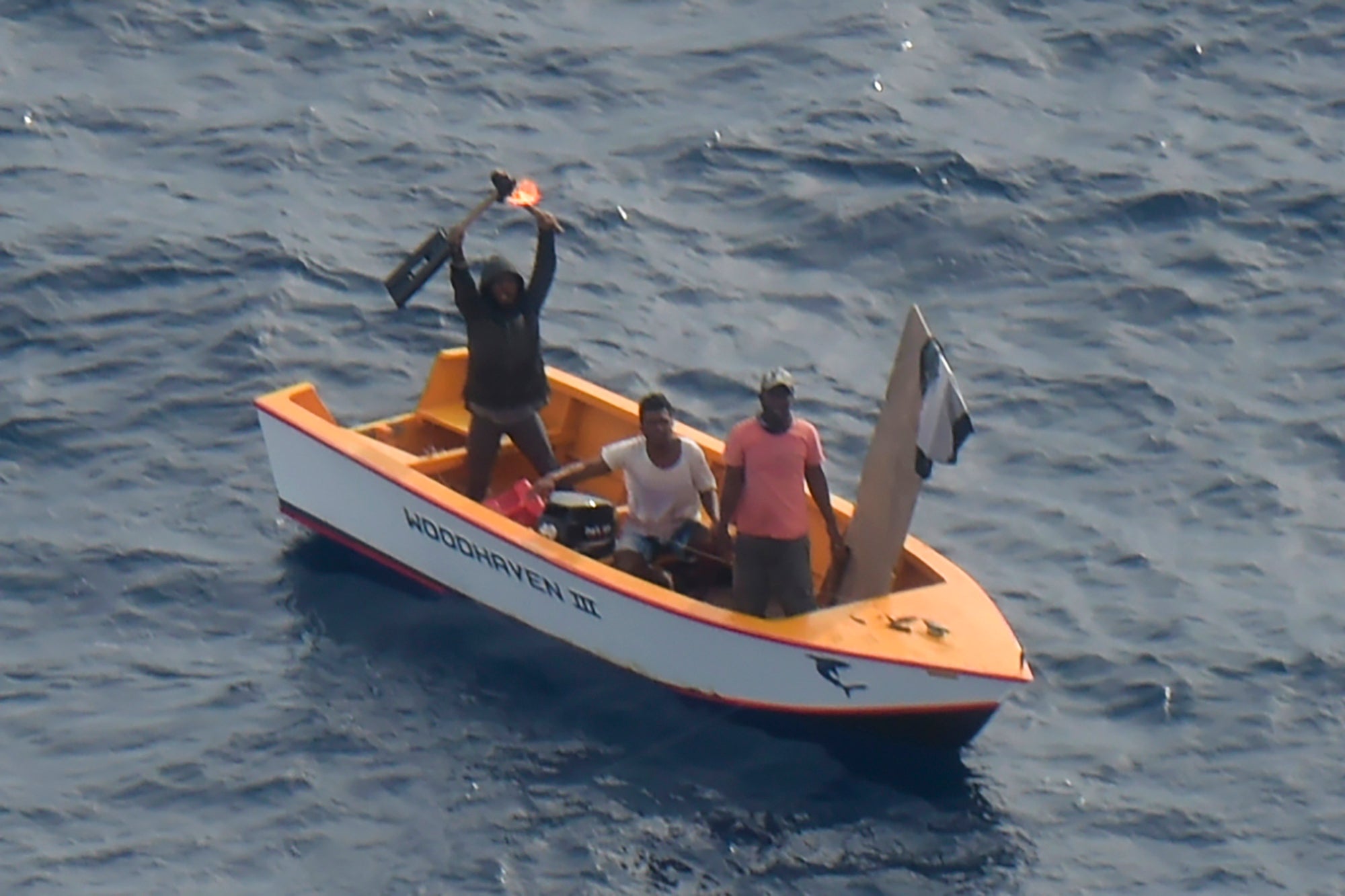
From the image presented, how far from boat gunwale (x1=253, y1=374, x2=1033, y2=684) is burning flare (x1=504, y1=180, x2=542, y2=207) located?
6.85 ft

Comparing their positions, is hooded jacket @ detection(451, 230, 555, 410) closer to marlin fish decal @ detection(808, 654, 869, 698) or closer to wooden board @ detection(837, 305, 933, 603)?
wooden board @ detection(837, 305, 933, 603)

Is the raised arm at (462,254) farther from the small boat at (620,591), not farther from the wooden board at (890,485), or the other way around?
the wooden board at (890,485)

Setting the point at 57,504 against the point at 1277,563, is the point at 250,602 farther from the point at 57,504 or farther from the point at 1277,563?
the point at 1277,563

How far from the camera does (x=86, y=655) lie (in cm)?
1579

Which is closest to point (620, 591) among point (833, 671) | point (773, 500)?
point (773, 500)

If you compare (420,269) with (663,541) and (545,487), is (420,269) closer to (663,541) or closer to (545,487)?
(545,487)

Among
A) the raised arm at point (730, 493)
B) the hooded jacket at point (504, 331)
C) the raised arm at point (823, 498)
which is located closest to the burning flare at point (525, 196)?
the hooded jacket at point (504, 331)

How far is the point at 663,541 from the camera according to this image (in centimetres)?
1586

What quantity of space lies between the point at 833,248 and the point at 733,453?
6471 millimetres

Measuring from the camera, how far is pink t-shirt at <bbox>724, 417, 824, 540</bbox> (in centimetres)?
1481

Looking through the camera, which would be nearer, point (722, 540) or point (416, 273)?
point (722, 540)

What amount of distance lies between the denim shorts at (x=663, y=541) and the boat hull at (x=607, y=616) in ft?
1.63

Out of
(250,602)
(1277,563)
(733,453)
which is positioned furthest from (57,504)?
(1277,563)

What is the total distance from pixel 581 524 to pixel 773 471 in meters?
1.63
